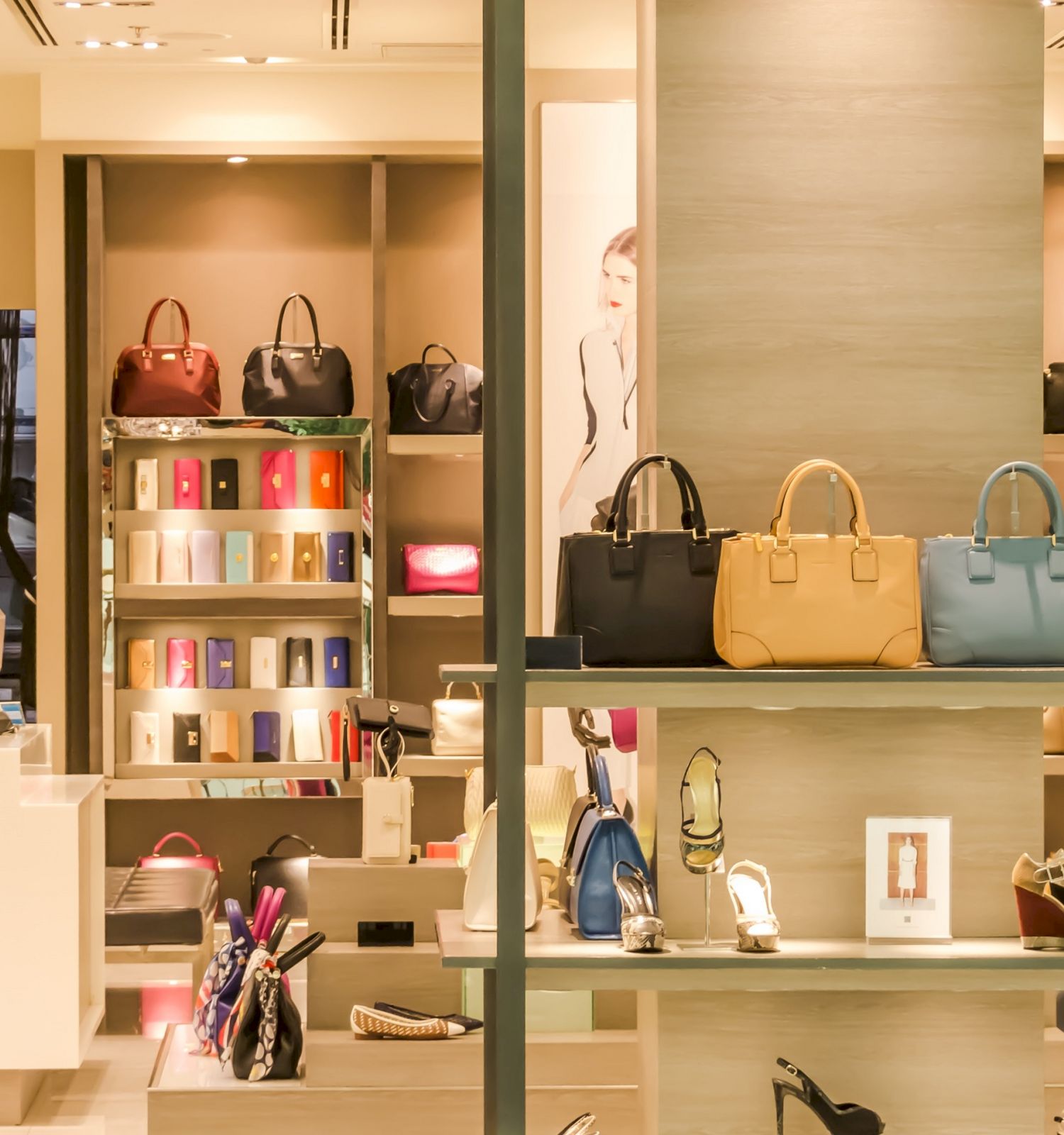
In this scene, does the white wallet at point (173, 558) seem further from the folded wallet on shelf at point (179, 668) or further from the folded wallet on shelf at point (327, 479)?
the folded wallet on shelf at point (327, 479)

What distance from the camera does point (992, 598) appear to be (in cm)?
224

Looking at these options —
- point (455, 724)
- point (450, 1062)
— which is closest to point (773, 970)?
point (450, 1062)

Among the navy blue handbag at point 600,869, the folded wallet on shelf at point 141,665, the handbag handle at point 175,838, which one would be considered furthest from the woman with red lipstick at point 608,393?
the navy blue handbag at point 600,869

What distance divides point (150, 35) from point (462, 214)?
1.44 m

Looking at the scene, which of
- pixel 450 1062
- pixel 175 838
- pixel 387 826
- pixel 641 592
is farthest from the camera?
pixel 175 838

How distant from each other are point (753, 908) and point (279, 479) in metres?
3.70

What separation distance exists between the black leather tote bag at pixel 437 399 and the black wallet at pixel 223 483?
2.27 ft

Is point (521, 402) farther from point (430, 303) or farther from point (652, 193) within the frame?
point (430, 303)

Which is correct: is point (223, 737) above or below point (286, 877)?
above

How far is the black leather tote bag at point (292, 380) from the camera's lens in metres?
5.52

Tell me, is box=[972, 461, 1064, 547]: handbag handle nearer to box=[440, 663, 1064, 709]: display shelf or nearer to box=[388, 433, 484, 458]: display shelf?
box=[440, 663, 1064, 709]: display shelf

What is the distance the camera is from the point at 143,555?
5543 mm

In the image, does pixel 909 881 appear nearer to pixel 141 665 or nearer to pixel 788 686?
pixel 788 686

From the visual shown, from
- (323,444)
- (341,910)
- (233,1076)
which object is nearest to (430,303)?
(323,444)
